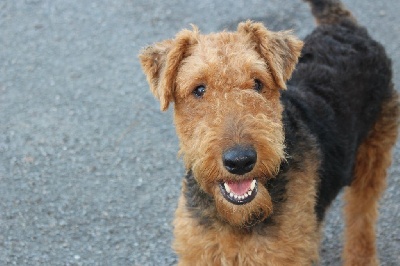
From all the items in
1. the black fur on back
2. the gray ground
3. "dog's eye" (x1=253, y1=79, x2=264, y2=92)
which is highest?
"dog's eye" (x1=253, y1=79, x2=264, y2=92)

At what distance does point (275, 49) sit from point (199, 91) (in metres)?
0.58

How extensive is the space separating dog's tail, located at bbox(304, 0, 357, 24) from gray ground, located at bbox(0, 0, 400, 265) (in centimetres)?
150

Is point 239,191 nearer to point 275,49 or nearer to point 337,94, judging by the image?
point 275,49

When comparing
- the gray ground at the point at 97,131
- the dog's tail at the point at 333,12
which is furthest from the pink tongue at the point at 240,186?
the dog's tail at the point at 333,12

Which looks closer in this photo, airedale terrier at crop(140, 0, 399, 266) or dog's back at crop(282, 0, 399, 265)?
airedale terrier at crop(140, 0, 399, 266)

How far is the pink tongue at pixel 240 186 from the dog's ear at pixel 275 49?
64 centimetres

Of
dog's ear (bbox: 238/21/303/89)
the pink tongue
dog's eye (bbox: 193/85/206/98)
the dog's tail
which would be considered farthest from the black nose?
the dog's tail

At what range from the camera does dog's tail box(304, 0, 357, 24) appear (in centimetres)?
473

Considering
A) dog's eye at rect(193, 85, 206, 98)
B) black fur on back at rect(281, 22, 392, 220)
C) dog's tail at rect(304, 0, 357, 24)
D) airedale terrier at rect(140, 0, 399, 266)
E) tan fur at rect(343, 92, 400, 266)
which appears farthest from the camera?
dog's tail at rect(304, 0, 357, 24)

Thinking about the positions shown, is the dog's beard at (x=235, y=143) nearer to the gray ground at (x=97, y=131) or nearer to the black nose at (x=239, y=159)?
the black nose at (x=239, y=159)

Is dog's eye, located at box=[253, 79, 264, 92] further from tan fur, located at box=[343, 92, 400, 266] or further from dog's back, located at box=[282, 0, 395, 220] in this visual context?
tan fur, located at box=[343, 92, 400, 266]

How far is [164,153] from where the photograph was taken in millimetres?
5629

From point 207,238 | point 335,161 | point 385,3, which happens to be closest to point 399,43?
point 385,3

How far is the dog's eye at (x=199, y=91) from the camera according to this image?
3352 mm
